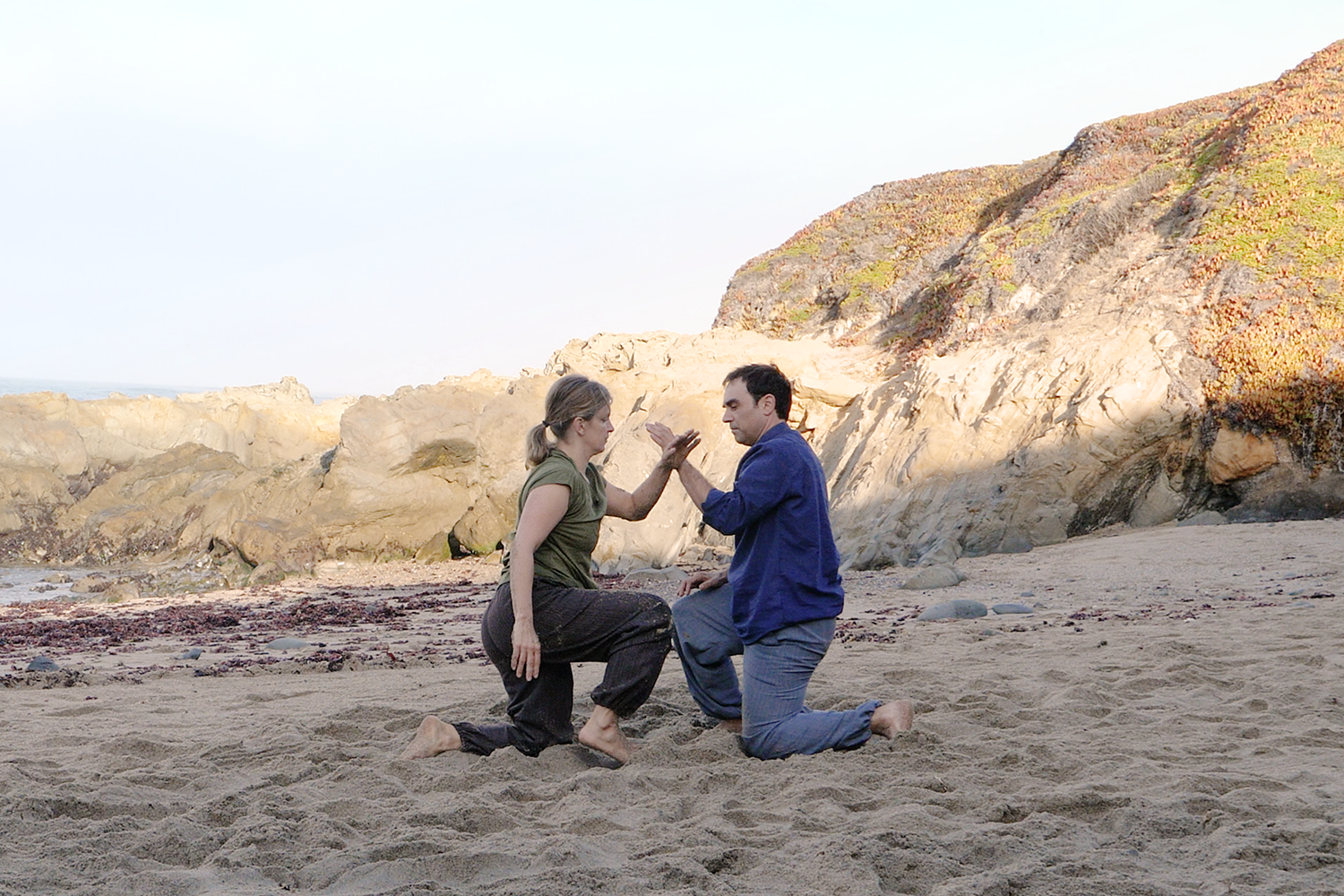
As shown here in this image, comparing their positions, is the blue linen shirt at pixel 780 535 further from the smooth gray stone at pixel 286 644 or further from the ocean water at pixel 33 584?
the ocean water at pixel 33 584

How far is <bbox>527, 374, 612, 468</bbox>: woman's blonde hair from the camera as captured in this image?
15.4 feet

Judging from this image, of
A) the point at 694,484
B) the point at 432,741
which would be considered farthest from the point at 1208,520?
the point at 432,741

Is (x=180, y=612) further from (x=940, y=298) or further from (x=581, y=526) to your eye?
(x=940, y=298)

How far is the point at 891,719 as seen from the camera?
15.0ft

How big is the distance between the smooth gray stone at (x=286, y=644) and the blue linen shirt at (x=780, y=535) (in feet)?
20.5

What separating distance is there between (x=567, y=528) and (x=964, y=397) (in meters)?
12.9

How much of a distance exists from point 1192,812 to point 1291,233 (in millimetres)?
16028

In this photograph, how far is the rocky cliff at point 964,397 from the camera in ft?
48.1

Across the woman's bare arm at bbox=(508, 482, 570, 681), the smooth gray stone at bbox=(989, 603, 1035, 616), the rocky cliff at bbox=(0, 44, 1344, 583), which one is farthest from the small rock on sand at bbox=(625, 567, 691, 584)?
the woman's bare arm at bbox=(508, 482, 570, 681)

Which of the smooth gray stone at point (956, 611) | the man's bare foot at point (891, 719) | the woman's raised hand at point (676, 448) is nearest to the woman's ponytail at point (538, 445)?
the woman's raised hand at point (676, 448)

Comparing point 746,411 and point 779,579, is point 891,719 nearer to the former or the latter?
point 779,579


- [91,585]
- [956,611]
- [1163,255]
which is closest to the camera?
[956,611]

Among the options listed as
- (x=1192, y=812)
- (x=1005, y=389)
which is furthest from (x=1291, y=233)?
(x=1192, y=812)

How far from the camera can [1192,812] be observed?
359 cm
